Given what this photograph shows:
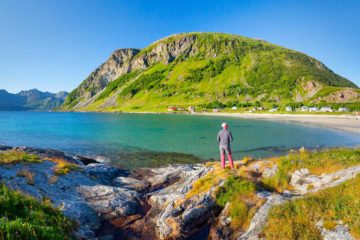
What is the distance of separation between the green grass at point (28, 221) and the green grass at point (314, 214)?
8422mm

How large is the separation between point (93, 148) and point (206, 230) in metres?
38.7

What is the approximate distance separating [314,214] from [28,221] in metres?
11.4

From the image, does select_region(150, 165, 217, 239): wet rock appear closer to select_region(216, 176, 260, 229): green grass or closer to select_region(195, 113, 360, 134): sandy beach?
select_region(216, 176, 260, 229): green grass

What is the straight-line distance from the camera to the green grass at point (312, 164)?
1640 cm

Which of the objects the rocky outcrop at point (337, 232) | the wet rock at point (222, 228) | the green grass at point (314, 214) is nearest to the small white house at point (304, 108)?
the green grass at point (314, 214)

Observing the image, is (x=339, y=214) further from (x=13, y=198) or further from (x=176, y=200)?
(x=13, y=198)

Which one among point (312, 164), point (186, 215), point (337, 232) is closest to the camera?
point (337, 232)

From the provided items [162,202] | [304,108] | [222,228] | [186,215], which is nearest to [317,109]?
[304,108]

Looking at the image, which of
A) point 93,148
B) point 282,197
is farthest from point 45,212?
point 93,148

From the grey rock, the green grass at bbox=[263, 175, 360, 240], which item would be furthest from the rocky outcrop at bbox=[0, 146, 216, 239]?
the grey rock

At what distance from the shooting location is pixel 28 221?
9641 millimetres

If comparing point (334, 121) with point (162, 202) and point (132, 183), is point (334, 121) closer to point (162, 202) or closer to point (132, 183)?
point (132, 183)

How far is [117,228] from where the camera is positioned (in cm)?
1496

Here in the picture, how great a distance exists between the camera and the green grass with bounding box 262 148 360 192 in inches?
646
